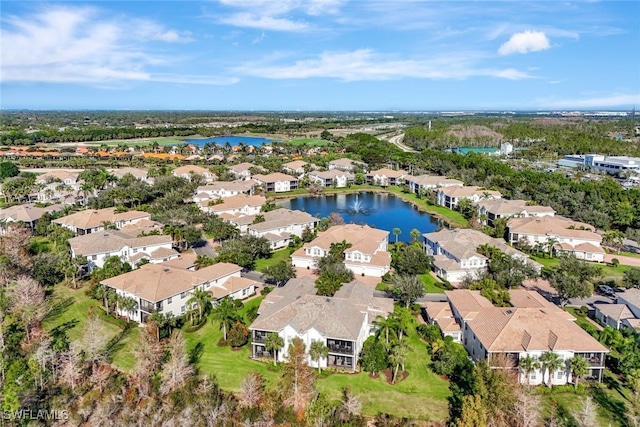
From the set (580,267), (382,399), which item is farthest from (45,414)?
(580,267)

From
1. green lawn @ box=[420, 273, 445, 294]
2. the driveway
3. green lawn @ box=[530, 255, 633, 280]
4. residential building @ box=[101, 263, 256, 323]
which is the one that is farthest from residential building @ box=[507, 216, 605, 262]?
residential building @ box=[101, 263, 256, 323]

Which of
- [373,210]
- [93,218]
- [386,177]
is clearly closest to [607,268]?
[373,210]

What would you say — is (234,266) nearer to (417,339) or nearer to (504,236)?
(417,339)

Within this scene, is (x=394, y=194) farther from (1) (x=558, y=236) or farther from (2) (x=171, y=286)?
(2) (x=171, y=286)

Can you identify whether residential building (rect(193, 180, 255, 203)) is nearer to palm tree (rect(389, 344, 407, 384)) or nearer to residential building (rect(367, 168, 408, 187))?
A: residential building (rect(367, 168, 408, 187))

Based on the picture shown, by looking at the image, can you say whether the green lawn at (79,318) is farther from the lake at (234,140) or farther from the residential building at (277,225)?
the lake at (234,140)
